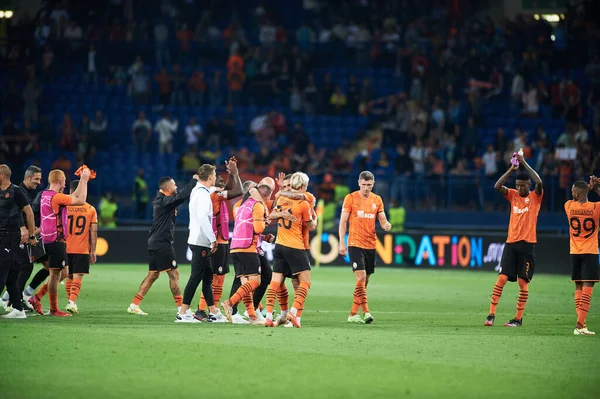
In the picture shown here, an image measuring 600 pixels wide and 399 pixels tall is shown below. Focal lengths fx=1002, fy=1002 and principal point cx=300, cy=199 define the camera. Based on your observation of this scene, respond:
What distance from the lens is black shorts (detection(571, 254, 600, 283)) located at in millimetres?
14578

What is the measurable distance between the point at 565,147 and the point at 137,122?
1464 cm

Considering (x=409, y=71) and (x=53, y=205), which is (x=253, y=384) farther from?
(x=409, y=71)

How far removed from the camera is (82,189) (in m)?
15.0

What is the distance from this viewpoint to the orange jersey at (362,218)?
1580 cm

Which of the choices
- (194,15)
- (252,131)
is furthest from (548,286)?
(194,15)

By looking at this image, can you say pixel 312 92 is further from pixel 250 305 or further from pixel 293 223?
pixel 293 223

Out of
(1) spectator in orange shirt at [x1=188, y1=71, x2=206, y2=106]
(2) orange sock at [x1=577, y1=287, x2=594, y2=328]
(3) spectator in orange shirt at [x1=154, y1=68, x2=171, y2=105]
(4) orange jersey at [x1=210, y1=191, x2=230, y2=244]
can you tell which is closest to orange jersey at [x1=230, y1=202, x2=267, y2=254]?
(4) orange jersey at [x1=210, y1=191, x2=230, y2=244]

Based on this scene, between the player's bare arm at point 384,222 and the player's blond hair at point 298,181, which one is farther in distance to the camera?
the player's bare arm at point 384,222

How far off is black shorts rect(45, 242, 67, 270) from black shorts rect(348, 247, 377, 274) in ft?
15.0

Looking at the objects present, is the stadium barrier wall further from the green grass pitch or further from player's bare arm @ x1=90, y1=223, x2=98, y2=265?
player's bare arm @ x1=90, y1=223, x2=98, y2=265

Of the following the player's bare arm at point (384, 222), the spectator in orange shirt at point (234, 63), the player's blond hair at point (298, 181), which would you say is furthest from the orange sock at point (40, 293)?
the spectator in orange shirt at point (234, 63)

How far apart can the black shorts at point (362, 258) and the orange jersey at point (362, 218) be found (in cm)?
7

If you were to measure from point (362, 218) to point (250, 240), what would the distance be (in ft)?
6.25

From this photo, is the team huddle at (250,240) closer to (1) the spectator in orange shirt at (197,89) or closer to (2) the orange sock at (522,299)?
(2) the orange sock at (522,299)
